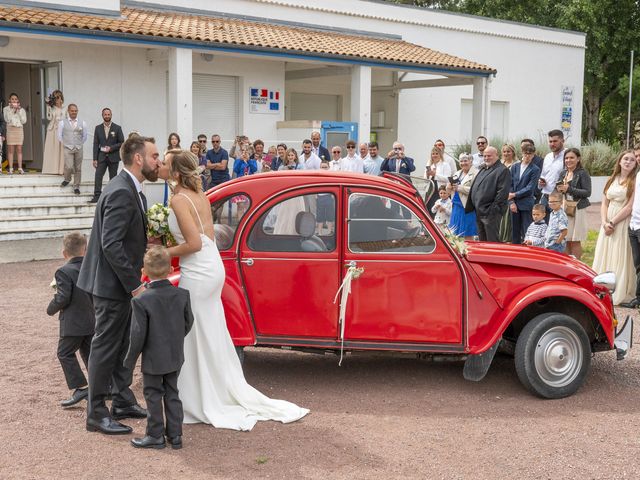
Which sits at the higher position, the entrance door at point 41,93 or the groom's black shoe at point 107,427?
the entrance door at point 41,93

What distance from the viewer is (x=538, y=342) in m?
6.19

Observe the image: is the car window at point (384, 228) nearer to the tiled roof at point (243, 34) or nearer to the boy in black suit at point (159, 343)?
the boy in black suit at point (159, 343)

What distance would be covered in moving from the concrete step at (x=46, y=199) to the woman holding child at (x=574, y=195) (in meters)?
9.64

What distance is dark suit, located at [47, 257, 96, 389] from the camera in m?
5.78

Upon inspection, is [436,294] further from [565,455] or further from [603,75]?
[603,75]

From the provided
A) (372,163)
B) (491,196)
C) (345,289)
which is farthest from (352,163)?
(345,289)

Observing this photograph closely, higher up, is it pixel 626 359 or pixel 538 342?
pixel 538 342

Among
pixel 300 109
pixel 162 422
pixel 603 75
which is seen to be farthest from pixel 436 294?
pixel 603 75

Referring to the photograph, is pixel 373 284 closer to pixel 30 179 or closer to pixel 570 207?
pixel 570 207

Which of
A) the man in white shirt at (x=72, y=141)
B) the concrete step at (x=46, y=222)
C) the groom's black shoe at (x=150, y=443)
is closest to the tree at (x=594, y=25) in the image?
the man in white shirt at (x=72, y=141)

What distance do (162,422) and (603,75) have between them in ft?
121

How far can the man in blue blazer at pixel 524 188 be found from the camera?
11492 millimetres

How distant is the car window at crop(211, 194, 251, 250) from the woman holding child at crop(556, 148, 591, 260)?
574cm

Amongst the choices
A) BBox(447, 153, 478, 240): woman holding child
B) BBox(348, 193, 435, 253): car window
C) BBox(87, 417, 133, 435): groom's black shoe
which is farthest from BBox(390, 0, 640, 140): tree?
BBox(87, 417, 133, 435): groom's black shoe
